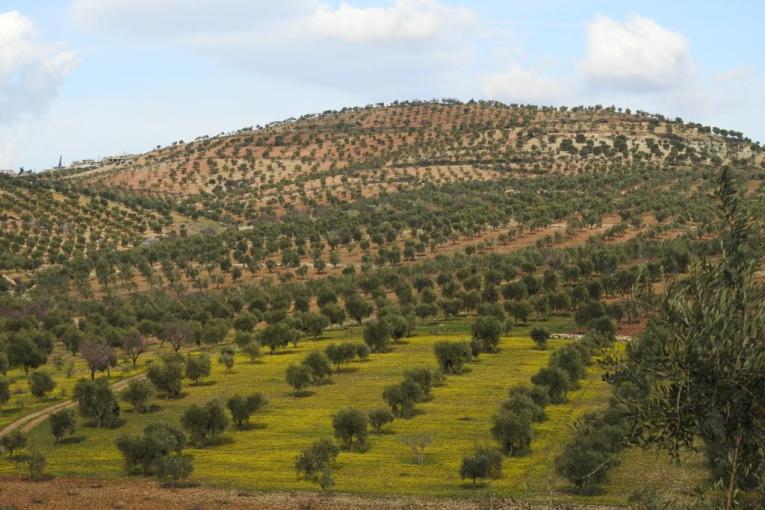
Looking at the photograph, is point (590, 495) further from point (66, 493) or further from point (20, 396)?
point (20, 396)

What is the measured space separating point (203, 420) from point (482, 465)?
30142 mm

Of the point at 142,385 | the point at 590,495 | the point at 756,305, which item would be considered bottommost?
the point at 590,495

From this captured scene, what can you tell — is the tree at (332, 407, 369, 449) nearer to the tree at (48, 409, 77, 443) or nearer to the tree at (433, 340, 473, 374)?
the tree at (48, 409, 77, 443)

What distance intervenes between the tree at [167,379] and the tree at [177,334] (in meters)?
24.4

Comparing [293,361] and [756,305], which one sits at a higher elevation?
[756,305]

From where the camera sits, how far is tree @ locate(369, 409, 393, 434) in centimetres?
8288

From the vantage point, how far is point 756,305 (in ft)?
82.4

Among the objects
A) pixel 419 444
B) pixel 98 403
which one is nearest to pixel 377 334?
pixel 98 403

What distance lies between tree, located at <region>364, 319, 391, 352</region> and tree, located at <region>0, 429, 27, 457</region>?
54191 millimetres

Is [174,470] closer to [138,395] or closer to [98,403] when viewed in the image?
[98,403]

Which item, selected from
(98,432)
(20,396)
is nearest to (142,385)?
(98,432)

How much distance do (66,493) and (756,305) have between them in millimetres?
57631

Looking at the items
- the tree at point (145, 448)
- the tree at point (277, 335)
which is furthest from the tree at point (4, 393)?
the tree at point (277, 335)

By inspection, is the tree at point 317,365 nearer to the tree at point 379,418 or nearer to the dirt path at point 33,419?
the tree at point 379,418
